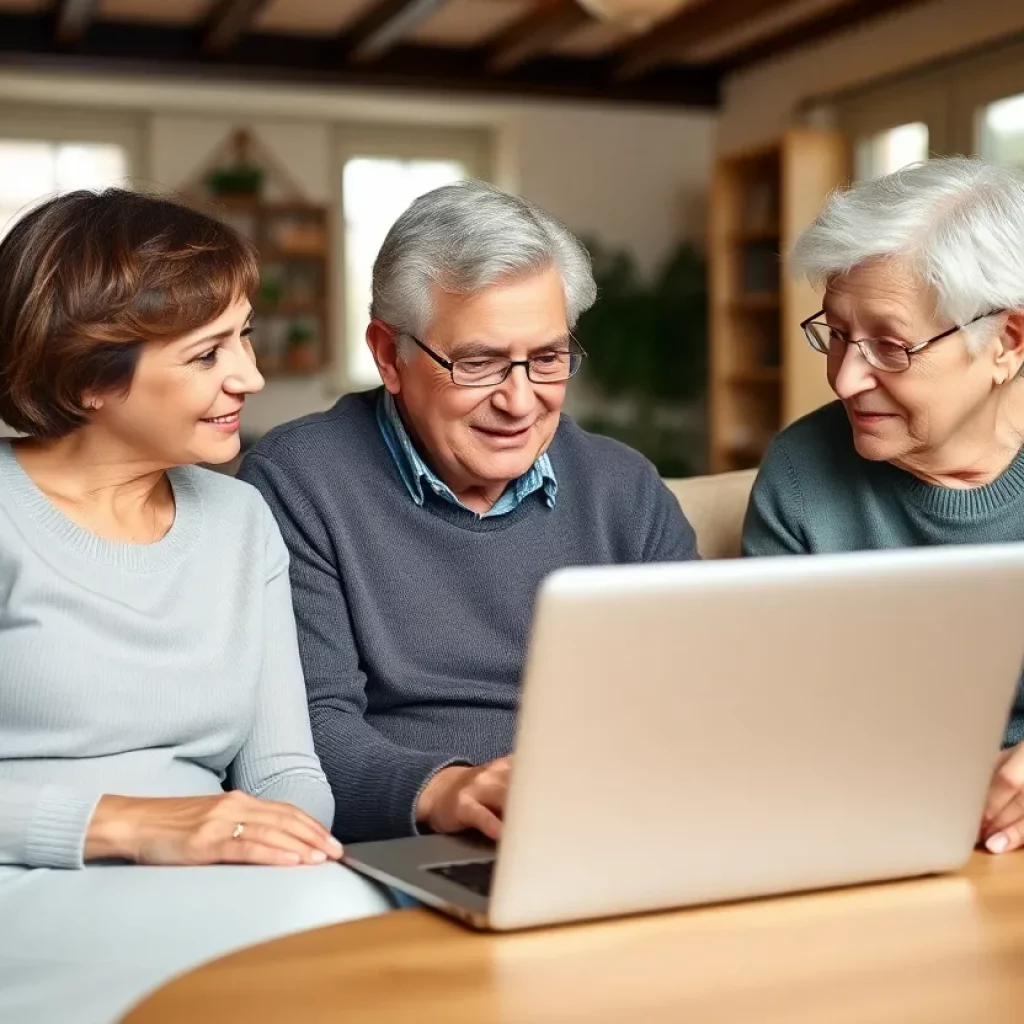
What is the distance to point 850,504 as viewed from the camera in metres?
1.86

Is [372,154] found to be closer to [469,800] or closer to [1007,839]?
[469,800]

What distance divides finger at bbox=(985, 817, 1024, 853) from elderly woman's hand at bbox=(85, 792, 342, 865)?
1.85 ft

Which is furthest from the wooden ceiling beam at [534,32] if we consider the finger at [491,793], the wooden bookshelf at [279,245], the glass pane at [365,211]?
the finger at [491,793]

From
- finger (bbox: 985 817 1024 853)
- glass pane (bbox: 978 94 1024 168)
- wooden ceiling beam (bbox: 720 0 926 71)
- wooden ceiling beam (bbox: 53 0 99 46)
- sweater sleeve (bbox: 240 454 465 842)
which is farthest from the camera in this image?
wooden ceiling beam (bbox: 720 0 926 71)

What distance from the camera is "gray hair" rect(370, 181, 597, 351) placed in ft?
5.64

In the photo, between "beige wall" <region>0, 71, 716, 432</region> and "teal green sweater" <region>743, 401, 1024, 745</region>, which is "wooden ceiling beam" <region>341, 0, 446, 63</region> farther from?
"teal green sweater" <region>743, 401, 1024, 745</region>

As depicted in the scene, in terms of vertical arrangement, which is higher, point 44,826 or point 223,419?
point 223,419

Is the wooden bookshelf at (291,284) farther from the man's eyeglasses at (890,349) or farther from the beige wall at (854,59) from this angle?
the man's eyeglasses at (890,349)

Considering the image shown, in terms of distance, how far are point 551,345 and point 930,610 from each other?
0.85 metres

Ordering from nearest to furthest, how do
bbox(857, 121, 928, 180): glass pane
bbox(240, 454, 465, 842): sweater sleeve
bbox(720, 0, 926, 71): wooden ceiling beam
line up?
bbox(240, 454, 465, 842): sweater sleeve
bbox(857, 121, 928, 180): glass pane
bbox(720, 0, 926, 71): wooden ceiling beam

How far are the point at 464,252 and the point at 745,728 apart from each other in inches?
35.2

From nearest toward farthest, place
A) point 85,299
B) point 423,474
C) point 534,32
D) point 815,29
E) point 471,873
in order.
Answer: point 471,873 → point 85,299 → point 423,474 → point 534,32 → point 815,29

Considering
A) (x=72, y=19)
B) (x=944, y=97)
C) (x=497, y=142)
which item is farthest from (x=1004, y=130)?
(x=72, y=19)

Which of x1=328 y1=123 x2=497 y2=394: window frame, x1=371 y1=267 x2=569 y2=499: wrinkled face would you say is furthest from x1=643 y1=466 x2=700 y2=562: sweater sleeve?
x1=328 y1=123 x2=497 y2=394: window frame
